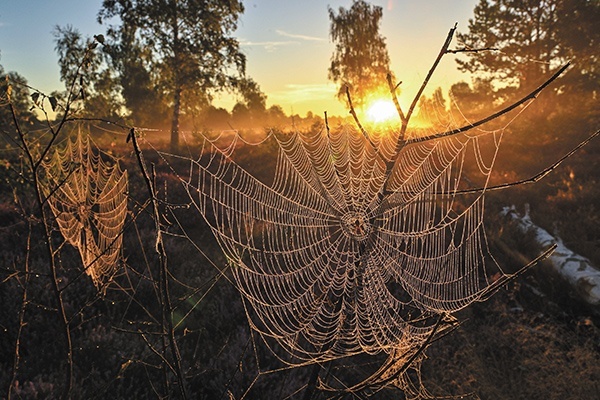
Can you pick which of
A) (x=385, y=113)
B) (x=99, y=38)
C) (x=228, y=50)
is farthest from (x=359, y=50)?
(x=99, y=38)

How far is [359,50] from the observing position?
91.9ft

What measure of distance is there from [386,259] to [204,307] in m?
2.88

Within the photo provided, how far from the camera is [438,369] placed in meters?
5.26

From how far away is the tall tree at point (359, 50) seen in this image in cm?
2792

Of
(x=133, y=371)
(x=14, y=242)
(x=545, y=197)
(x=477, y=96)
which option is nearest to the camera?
(x=133, y=371)

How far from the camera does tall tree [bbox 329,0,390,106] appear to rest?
2792 centimetres

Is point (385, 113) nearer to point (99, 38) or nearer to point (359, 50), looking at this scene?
point (99, 38)

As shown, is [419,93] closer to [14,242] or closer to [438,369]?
[438,369]

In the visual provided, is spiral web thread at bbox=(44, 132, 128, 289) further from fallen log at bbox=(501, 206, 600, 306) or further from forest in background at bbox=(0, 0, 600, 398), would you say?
fallen log at bbox=(501, 206, 600, 306)

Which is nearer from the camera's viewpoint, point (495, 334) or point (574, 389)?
point (574, 389)

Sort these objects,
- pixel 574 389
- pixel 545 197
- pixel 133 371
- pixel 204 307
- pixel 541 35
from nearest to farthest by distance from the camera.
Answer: pixel 574 389, pixel 133 371, pixel 204 307, pixel 545 197, pixel 541 35

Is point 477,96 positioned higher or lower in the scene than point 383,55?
lower

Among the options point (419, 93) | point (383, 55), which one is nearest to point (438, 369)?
point (419, 93)

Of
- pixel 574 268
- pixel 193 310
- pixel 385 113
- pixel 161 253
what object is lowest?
pixel 193 310
